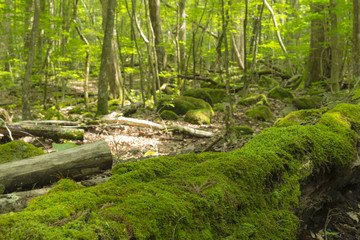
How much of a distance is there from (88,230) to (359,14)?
9806 millimetres

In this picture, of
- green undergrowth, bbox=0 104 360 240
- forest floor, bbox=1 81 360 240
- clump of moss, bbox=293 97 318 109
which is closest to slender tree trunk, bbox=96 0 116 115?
forest floor, bbox=1 81 360 240

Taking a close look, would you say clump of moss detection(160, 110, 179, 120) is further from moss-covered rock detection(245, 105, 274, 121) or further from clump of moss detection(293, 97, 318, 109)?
clump of moss detection(293, 97, 318, 109)

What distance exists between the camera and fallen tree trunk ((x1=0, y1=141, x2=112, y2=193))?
8.91ft

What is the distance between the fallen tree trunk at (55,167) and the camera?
272cm

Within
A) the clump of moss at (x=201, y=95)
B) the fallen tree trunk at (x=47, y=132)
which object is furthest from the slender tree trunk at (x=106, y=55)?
the clump of moss at (x=201, y=95)

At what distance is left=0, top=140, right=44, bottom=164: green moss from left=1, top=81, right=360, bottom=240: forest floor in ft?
4.89

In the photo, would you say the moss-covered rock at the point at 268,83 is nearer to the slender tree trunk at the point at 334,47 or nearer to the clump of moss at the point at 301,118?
the slender tree trunk at the point at 334,47

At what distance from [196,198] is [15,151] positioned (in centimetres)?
324

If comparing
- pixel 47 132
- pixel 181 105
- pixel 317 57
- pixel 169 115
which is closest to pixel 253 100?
pixel 181 105

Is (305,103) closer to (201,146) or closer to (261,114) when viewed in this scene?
(261,114)

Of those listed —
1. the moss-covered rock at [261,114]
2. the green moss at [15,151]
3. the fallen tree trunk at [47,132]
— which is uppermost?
the green moss at [15,151]

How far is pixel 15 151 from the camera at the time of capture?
3.72 metres

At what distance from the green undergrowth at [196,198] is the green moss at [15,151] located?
209cm

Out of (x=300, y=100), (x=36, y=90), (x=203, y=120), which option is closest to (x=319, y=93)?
(x=300, y=100)
